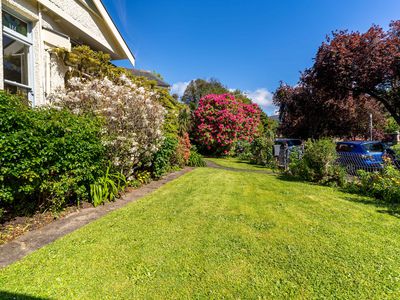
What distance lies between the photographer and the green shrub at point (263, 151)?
1293 cm

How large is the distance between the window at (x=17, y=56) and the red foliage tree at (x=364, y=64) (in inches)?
495

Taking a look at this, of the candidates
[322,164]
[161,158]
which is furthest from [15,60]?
[322,164]

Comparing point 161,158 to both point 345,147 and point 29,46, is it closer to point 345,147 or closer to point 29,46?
point 29,46

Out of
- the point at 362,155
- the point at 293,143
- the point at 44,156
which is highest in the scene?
the point at 293,143

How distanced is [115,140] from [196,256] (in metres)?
3.89

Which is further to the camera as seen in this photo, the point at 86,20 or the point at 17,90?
the point at 86,20

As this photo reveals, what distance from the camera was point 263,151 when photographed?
1335 centimetres

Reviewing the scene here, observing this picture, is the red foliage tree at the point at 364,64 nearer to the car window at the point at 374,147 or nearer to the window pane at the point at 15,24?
the car window at the point at 374,147

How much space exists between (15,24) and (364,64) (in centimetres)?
1350

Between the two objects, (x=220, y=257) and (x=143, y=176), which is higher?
(x=143, y=176)

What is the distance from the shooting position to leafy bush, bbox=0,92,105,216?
3332 mm

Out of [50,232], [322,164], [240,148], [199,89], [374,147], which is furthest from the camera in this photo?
[199,89]

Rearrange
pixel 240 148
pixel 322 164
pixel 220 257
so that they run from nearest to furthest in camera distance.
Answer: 1. pixel 220 257
2. pixel 322 164
3. pixel 240 148

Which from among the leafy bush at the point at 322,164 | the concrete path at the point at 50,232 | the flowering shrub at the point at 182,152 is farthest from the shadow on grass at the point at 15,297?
the leafy bush at the point at 322,164
